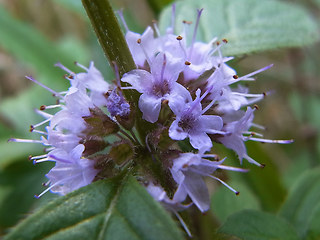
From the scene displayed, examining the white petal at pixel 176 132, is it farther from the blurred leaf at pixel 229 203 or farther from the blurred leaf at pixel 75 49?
the blurred leaf at pixel 75 49

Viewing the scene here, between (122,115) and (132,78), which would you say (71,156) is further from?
(132,78)

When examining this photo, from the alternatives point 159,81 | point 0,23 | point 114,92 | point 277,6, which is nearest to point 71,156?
point 114,92

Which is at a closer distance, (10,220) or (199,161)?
(199,161)

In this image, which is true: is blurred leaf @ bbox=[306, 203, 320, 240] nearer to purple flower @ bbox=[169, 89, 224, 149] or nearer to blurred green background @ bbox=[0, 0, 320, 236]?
blurred green background @ bbox=[0, 0, 320, 236]

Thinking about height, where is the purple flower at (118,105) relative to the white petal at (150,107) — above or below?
above

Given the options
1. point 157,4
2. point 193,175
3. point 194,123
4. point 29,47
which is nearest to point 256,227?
point 193,175

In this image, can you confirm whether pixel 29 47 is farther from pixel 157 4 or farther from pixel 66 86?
pixel 157 4

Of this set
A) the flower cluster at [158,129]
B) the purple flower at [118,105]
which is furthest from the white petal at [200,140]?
the purple flower at [118,105]
